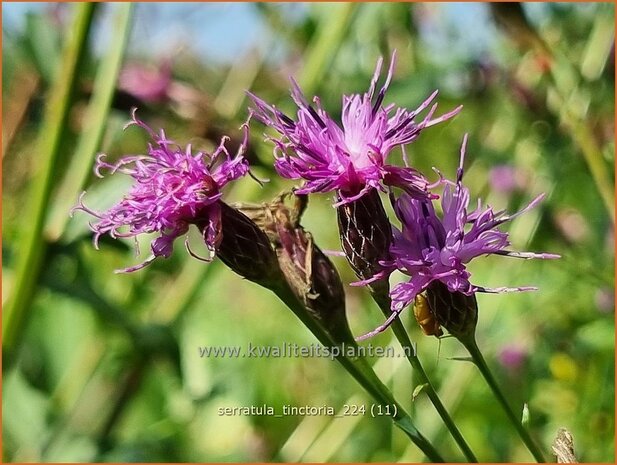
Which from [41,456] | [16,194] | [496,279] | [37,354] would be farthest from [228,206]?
[16,194]

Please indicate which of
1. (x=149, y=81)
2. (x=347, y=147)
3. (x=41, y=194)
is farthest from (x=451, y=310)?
(x=149, y=81)

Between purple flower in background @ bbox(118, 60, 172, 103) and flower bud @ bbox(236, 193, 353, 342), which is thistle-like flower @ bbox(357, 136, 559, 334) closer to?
flower bud @ bbox(236, 193, 353, 342)

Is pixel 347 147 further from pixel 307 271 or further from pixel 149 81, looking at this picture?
pixel 149 81

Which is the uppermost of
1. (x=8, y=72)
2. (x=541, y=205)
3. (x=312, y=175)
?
(x=312, y=175)

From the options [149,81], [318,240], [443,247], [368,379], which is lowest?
[318,240]

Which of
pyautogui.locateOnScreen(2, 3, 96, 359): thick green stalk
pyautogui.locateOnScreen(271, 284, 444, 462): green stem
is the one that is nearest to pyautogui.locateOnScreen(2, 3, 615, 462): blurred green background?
pyautogui.locateOnScreen(2, 3, 96, 359): thick green stalk

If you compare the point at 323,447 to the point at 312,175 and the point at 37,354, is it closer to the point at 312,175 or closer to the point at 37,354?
the point at 37,354

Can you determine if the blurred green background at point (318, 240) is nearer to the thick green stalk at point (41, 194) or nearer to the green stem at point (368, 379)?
the thick green stalk at point (41, 194)
